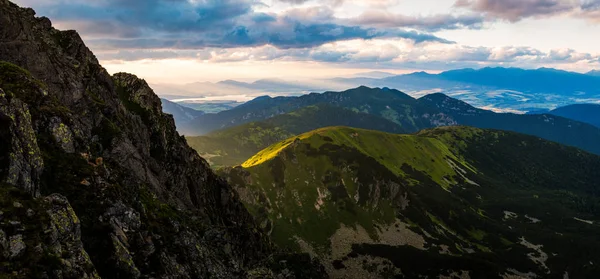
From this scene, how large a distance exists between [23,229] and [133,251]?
544 inches

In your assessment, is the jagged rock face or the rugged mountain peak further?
the rugged mountain peak

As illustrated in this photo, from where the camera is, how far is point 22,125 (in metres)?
40.2

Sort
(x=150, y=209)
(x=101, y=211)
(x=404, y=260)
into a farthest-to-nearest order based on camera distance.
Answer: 1. (x=404, y=260)
2. (x=150, y=209)
3. (x=101, y=211)

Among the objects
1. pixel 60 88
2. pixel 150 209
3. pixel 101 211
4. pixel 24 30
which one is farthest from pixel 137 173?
pixel 24 30

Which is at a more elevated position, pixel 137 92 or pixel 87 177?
pixel 137 92

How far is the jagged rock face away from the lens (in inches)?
1334

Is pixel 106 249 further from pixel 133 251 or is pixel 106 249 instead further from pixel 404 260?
pixel 404 260

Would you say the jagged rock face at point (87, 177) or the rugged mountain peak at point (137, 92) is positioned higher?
the rugged mountain peak at point (137, 92)

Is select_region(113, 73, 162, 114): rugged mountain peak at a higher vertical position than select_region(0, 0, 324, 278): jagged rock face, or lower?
higher

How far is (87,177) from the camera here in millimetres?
45188

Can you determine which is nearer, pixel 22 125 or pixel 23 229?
pixel 23 229

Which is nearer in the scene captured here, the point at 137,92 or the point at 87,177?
the point at 87,177

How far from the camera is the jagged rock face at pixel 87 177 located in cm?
3388

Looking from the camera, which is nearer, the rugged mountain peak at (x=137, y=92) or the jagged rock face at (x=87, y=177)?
the jagged rock face at (x=87, y=177)
